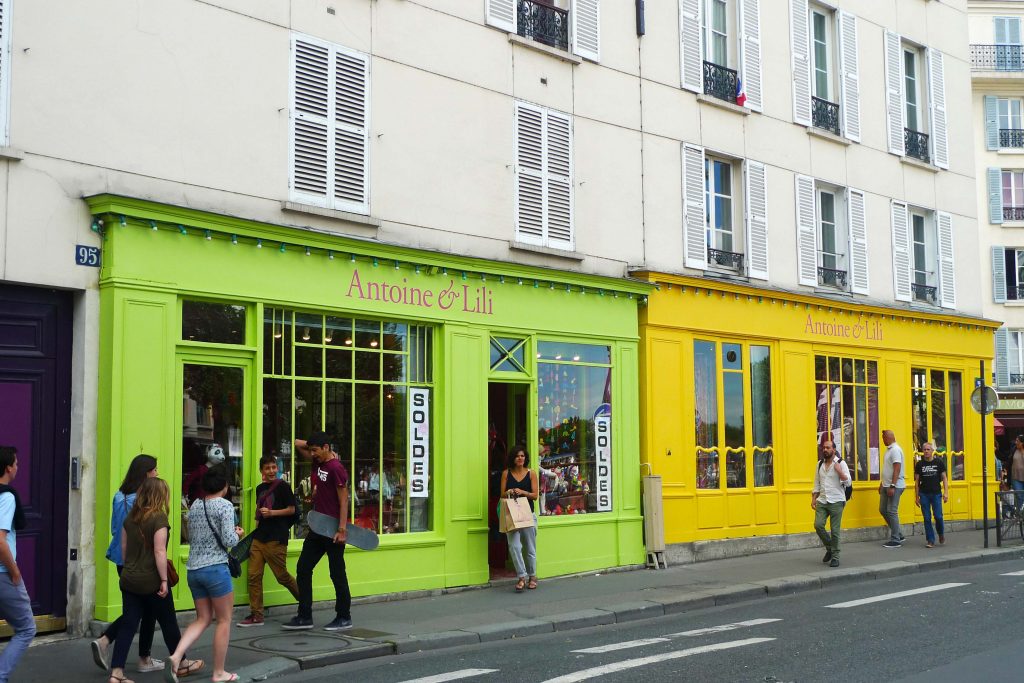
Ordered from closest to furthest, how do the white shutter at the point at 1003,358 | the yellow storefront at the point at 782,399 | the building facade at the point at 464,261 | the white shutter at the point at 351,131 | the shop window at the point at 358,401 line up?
the building facade at the point at 464,261, the shop window at the point at 358,401, the white shutter at the point at 351,131, the yellow storefront at the point at 782,399, the white shutter at the point at 1003,358

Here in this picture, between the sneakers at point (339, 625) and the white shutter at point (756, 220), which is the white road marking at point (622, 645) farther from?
the white shutter at point (756, 220)

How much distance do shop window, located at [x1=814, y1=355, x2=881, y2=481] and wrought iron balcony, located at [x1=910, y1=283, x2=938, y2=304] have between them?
2193 mm

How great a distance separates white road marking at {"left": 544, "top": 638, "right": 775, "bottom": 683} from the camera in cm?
854

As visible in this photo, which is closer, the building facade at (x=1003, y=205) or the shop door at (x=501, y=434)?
the shop door at (x=501, y=434)

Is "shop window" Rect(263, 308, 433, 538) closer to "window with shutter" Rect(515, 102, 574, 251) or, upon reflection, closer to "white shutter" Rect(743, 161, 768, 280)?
"window with shutter" Rect(515, 102, 574, 251)

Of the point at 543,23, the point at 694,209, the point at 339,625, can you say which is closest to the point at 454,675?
the point at 339,625

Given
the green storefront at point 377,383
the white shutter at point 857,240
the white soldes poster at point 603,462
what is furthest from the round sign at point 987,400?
the white soldes poster at point 603,462

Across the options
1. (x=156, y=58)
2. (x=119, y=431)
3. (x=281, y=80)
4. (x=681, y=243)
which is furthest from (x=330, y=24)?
(x=681, y=243)

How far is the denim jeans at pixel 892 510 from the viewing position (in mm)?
18984

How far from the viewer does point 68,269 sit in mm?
10438

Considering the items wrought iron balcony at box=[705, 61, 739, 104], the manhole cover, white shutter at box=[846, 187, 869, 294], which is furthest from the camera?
white shutter at box=[846, 187, 869, 294]

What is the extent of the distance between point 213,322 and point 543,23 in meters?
6.51

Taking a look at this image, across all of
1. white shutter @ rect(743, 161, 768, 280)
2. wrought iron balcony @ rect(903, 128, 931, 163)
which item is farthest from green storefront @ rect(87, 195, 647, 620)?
wrought iron balcony @ rect(903, 128, 931, 163)

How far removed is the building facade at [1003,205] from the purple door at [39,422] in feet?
125
